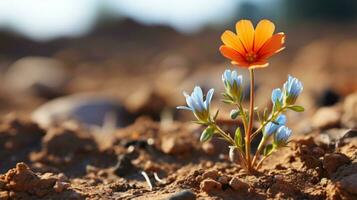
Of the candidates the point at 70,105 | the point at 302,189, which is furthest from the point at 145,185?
the point at 70,105

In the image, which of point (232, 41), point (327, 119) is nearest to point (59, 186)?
point (232, 41)

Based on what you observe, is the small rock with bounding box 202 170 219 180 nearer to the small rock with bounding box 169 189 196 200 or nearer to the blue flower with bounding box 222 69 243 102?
the small rock with bounding box 169 189 196 200

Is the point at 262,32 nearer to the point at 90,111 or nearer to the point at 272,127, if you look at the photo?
the point at 272,127

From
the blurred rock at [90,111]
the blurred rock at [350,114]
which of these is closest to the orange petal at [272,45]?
the blurred rock at [350,114]

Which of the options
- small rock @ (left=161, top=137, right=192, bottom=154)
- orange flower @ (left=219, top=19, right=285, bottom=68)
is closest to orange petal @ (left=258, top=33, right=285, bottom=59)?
orange flower @ (left=219, top=19, right=285, bottom=68)

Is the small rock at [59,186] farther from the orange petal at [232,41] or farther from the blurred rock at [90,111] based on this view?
the blurred rock at [90,111]

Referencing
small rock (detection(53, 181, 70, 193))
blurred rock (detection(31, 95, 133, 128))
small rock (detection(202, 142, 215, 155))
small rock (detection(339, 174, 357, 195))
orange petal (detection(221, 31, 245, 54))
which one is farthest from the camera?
blurred rock (detection(31, 95, 133, 128))

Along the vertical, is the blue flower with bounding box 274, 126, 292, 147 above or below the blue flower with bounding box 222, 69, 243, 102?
below
